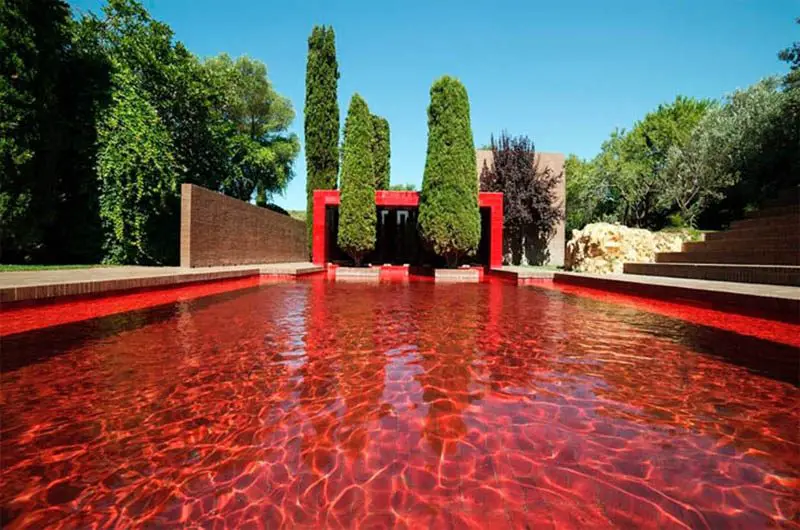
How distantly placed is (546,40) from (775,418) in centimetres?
1253

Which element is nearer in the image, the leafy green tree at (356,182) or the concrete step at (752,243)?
the concrete step at (752,243)

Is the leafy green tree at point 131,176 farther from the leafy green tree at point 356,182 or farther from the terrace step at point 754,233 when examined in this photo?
the terrace step at point 754,233

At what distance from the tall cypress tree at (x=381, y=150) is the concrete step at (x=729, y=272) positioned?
13973 millimetres

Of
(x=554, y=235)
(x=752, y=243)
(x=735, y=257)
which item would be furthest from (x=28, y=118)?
(x=554, y=235)

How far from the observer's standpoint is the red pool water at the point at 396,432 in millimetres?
1505

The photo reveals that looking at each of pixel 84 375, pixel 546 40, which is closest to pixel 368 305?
pixel 84 375

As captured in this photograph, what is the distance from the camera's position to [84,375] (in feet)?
9.46

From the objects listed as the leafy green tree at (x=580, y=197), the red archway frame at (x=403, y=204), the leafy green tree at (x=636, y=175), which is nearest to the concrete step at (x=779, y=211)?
the red archway frame at (x=403, y=204)

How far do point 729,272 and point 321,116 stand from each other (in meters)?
18.6

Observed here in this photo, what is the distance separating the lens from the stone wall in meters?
20.5

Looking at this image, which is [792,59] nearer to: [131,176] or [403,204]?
[403,204]

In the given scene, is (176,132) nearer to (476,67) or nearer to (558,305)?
(476,67)

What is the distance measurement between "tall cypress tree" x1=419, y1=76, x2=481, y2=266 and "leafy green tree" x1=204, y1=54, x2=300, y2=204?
50.5 feet

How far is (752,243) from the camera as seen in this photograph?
30.1 feet
